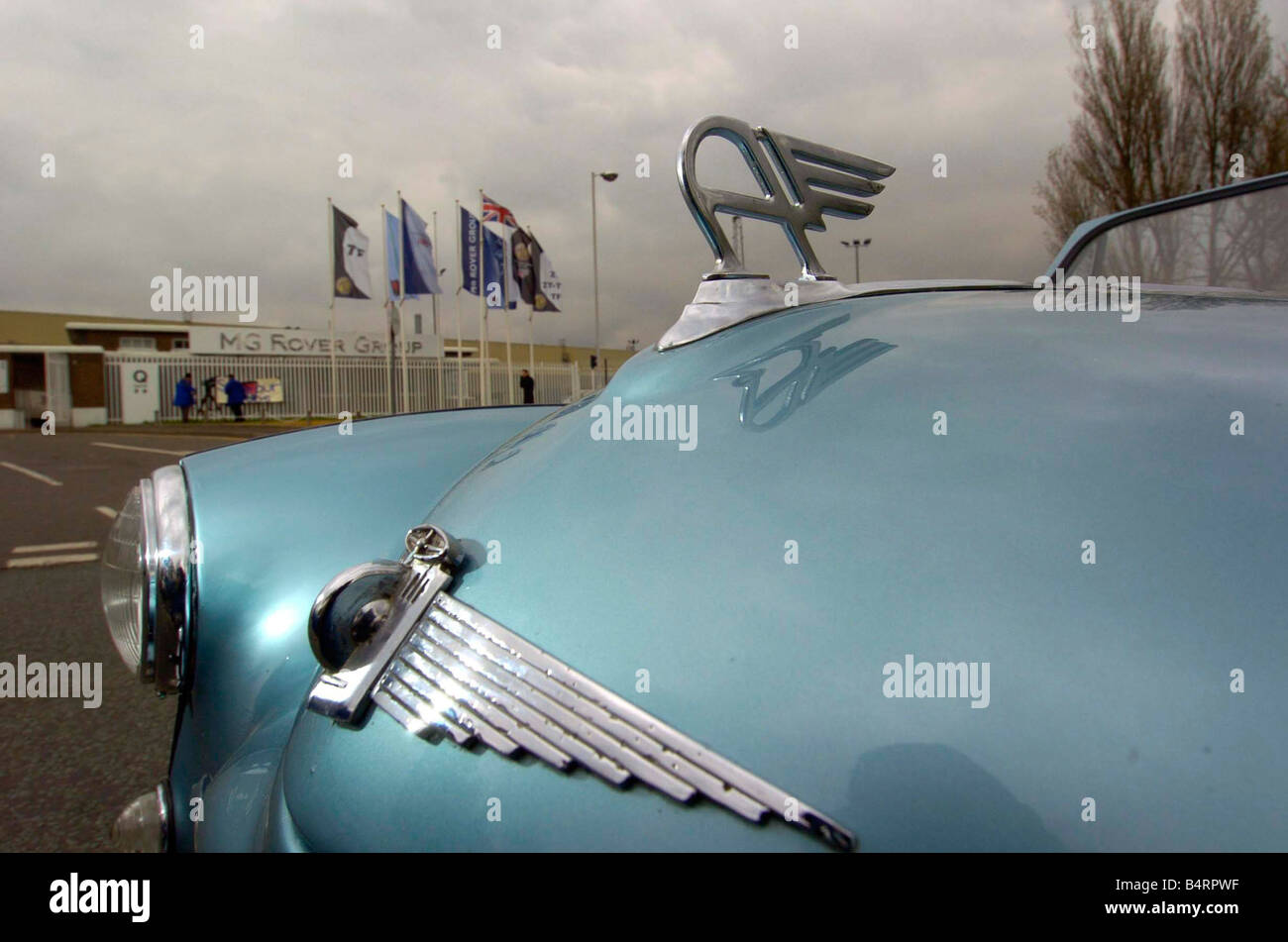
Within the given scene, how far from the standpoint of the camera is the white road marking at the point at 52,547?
5348 mm

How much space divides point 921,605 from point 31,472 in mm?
12570

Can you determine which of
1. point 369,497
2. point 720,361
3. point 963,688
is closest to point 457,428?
point 369,497

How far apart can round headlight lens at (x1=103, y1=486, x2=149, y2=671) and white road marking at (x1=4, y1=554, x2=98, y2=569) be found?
422cm

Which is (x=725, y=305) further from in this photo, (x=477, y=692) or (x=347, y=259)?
(x=347, y=259)

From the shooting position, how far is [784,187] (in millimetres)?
1519

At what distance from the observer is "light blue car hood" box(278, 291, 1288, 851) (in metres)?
0.60

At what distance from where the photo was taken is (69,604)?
156 inches

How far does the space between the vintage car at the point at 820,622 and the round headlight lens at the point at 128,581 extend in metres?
0.02

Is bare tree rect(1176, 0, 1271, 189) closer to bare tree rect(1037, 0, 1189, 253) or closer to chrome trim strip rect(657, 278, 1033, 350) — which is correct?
bare tree rect(1037, 0, 1189, 253)

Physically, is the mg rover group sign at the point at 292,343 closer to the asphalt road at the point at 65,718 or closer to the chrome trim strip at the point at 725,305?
the asphalt road at the point at 65,718
